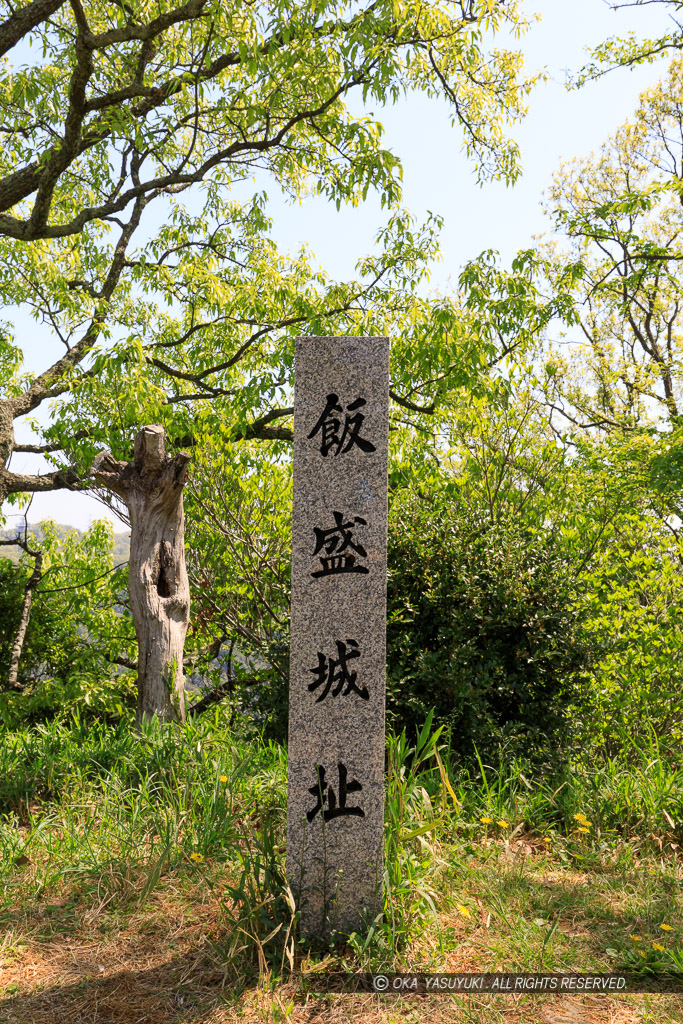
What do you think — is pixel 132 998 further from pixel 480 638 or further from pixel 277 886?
pixel 480 638

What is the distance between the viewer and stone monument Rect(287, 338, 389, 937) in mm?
2922

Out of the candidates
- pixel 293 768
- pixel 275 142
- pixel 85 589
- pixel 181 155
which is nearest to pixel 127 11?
pixel 275 142

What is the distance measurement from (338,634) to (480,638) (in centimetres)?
170

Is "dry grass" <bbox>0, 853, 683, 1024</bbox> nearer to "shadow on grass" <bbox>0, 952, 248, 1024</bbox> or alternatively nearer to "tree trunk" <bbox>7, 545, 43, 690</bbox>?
"shadow on grass" <bbox>0, 952, 248, 1024</bbox>

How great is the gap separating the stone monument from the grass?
16cm

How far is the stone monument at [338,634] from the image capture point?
292cm

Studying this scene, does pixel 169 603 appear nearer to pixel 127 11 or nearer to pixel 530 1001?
pixel 530 1001

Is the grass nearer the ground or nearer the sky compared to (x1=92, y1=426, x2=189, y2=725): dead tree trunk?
nearer the ground

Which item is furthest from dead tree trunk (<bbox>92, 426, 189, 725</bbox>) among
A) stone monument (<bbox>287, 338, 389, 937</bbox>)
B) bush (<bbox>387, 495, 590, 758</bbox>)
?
stone monument (<bbox>287, 338, 389, 937</bbox>)

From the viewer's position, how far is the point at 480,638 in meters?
4.43

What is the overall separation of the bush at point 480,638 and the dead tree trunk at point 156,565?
159cm

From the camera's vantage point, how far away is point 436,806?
148 inches

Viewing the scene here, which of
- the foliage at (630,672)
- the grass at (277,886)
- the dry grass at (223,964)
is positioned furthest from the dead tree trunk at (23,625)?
the foliage at (630,672)

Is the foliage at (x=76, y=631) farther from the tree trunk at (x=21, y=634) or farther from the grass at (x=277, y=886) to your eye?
A: the grass at (x=277, y=886)
